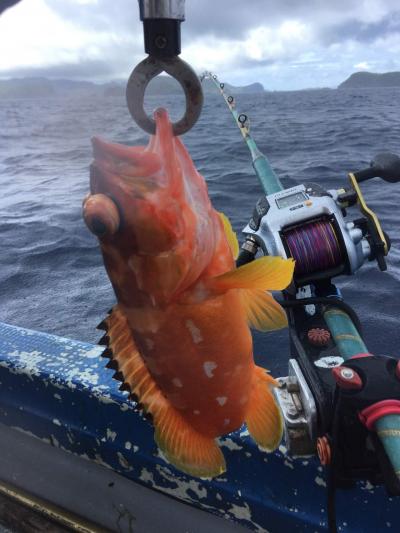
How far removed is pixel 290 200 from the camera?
242 centimetres

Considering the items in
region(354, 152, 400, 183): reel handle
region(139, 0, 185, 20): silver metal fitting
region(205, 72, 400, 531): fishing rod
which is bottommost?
region(205, 72, 400, 531): fishing rod

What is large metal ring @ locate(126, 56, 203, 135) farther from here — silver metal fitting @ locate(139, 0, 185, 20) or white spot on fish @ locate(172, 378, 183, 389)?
white spot on fish @ locate(172, 378, 183, 389)

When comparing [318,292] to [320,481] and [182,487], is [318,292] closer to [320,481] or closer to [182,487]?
[320,481]

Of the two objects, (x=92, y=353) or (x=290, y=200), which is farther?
(x=92, y=353)

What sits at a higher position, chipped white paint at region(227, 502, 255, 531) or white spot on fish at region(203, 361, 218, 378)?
white spot on fish at region(203, 361, 218, 378)

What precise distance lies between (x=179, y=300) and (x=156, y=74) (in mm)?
562

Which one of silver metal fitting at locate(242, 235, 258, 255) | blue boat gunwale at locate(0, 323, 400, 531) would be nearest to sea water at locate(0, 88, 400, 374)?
silver metal fitting at locate(242, 235, 258, 255)

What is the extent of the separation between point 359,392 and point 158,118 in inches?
40.2

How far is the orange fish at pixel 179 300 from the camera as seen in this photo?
3.70 feet

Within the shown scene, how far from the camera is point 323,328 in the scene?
2.38 metres

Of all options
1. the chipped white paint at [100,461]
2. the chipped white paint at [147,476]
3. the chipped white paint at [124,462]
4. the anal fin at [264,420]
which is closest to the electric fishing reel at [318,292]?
the anal fin at [264,420]

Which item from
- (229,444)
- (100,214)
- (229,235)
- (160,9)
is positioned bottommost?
(229,444)

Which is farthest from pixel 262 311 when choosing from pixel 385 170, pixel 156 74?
pixel 385 170

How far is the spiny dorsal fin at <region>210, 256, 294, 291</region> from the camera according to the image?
3.68ft
